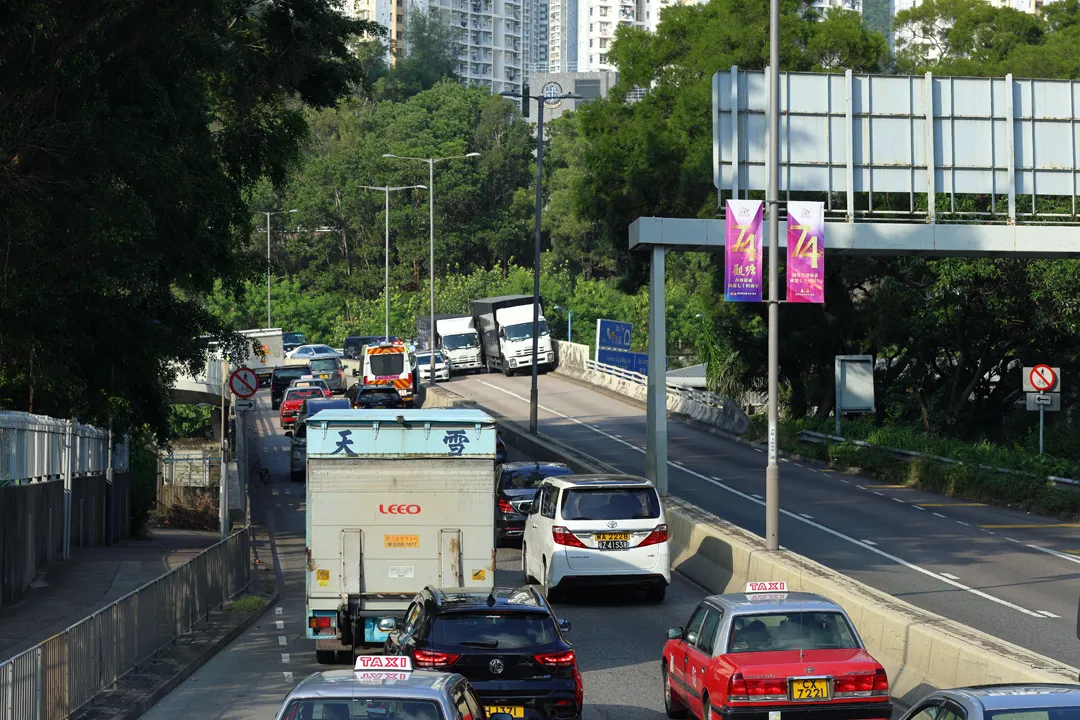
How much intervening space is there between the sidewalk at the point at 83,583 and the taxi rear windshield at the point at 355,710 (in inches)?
351

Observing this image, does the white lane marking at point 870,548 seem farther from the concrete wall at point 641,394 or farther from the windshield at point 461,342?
the windshield at point 461,342

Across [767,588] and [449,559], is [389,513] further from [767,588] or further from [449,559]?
[767,588]

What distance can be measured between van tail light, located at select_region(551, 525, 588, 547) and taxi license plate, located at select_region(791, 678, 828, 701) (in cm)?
953

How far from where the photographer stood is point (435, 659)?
42.7 feet

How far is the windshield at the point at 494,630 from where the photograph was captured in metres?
13.2

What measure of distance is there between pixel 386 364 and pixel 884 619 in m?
48.4

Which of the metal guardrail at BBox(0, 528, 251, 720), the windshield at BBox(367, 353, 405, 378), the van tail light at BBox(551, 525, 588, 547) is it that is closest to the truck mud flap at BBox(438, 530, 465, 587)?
the metal guardrail at BBox(0, 528, 251, 720)

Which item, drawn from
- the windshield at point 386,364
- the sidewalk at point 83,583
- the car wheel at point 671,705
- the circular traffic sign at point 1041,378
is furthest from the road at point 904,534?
the windshield at point 386,364

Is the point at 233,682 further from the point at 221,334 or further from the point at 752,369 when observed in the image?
the point at 752,369

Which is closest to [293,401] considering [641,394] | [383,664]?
[641,394]

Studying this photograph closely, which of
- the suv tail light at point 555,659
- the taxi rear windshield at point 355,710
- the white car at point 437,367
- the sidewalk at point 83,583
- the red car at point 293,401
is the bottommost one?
the sidewalk at point 83,583

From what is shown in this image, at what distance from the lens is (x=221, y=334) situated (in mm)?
29219

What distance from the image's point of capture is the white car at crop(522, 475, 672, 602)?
2169cm

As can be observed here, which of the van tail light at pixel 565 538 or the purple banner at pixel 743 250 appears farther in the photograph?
the purple banner at pixel 743 250
